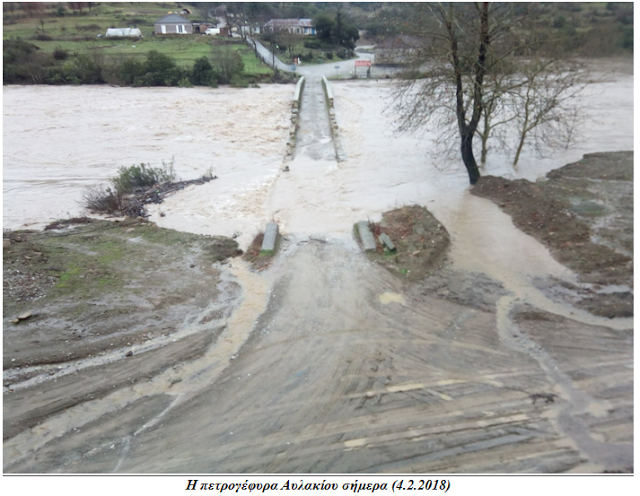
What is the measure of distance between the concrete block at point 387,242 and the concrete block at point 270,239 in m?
2.28

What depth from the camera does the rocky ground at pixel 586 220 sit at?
7.23 metres

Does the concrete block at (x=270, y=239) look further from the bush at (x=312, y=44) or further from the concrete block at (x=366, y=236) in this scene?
the bush at (x=312, y=44)

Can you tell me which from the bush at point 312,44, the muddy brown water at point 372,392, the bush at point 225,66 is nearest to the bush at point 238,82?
the bush at point 225,66

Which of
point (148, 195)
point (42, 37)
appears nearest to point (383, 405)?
point (148, 195)

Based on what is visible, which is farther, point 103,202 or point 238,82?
point 238,82

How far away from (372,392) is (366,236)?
4.53 m

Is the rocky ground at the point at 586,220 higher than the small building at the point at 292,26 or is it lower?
lower

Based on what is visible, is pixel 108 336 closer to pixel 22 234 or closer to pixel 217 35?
pixel 22 234

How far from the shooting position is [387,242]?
887 centimetres

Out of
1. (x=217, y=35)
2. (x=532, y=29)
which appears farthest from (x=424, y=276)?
(x=217, y=35)

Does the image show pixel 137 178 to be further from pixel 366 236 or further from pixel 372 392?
pixel 372 392

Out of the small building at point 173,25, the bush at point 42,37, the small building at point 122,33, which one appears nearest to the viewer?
the bush at point 42,37

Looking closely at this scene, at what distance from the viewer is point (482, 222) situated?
10.2m

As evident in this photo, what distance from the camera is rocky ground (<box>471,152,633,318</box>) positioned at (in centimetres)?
723
